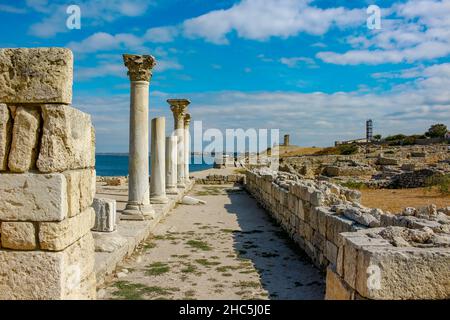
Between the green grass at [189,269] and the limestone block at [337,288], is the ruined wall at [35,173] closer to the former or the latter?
the limestone block at [337,288]

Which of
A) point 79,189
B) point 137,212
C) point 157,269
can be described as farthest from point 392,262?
point 137,212

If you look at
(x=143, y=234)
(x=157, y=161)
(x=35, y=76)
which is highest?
(x=35, y=76)

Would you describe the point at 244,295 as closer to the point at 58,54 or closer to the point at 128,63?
the point at 58,54

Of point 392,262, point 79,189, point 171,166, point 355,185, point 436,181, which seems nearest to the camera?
point 392,262

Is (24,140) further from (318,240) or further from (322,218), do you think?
(318,240)

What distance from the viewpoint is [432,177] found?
19.1m

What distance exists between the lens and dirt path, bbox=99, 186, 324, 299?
593 centimetres

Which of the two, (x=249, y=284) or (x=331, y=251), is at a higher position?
(x=331, y=251)

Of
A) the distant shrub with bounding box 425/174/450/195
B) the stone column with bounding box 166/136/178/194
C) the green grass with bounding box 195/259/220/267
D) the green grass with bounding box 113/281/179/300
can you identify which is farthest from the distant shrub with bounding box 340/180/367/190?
the green grass with bounding box 113/281/179/300

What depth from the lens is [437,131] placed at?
2306 inches

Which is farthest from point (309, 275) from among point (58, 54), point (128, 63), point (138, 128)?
point (128, 63)

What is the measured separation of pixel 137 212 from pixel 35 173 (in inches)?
267

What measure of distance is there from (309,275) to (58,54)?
16.3 ft

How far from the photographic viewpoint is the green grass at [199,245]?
866cm
